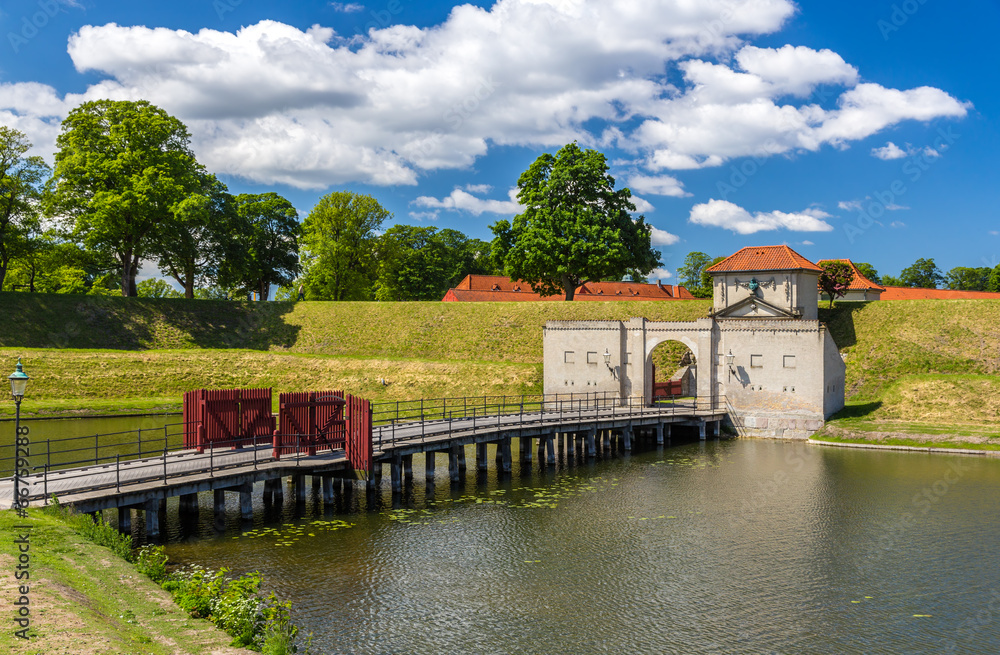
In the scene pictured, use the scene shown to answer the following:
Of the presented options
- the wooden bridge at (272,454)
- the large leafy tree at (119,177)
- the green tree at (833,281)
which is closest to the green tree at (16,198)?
the large leafy tree at (119,177)

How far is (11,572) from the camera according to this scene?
13617 mm

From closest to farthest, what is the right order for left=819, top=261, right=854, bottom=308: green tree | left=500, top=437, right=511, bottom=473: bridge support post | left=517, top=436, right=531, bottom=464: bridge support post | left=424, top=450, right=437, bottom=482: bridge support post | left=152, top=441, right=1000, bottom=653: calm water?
left=152, top=441, right=1000, bottom=653: calm water → left=424, top=450, right=437, bottom=482: bridge support post → left=500, top=437, right=511, bottom=473: bridge support post → left=517, top=436, right=531, bottom=464: bridge support post → left=819, top=261, right=854, bottom=308: green tree

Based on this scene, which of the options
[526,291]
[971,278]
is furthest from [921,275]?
[526,291]

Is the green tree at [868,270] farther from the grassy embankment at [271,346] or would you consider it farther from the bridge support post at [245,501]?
the bridge support post at [245,501]

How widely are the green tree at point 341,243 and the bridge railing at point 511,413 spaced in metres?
29.7

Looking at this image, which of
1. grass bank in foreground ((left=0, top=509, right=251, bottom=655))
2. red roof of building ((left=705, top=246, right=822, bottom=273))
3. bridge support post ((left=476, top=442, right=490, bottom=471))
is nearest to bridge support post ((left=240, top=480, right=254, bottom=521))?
grass bank in foreground ((left=0, top=509, right=251, bottom=655))

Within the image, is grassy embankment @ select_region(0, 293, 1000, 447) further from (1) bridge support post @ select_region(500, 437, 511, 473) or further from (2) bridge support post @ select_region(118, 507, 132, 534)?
(2) bridge support post @ select_region(118, 507, 132, 534)

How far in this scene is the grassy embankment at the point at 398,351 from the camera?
42250 millimetres

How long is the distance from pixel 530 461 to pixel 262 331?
39417mm

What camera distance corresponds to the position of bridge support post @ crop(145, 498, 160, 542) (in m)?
21.0

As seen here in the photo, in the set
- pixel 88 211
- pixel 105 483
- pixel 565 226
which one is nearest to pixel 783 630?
pixel 105 483

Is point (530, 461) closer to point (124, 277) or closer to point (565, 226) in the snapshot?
point (565, 226)

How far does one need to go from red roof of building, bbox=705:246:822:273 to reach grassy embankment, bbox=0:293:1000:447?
25.8 ft

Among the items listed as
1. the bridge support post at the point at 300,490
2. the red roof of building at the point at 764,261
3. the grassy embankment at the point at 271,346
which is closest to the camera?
the bridge support post at the point at 300,490
